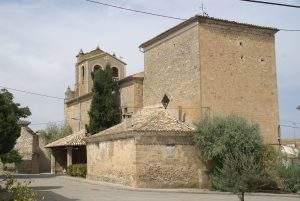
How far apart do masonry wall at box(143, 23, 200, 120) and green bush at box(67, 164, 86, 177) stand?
284 inches

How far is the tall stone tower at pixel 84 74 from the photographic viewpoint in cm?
5172

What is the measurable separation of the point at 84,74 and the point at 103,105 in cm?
1595

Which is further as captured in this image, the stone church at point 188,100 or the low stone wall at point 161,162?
the stone church at point 188,100

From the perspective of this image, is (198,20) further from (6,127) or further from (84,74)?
(84,74)

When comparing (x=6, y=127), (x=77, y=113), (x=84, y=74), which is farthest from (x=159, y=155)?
(x=84, y=74)

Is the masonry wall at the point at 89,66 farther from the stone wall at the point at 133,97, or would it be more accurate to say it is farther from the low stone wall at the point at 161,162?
the low stone wall at the point at 161,162

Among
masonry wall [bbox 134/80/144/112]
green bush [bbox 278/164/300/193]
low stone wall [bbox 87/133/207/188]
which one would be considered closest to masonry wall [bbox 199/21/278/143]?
low stone wall [bbox 87/133/207/188]

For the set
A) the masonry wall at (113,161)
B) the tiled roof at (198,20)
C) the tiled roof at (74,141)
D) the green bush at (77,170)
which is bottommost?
the green bush at (77,170)

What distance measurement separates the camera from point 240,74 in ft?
101

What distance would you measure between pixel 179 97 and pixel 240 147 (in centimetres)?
698

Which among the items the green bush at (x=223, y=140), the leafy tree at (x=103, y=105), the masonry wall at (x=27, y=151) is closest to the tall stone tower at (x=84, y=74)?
the masonry wall at (x=27, y=151)

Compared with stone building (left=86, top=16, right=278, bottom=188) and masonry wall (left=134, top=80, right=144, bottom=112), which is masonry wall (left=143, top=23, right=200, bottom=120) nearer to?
stone building (left=86, top=16, right=278, bottom=188)

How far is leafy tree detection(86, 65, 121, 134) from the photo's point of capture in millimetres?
38406

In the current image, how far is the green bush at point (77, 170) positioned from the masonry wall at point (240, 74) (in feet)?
43.4
